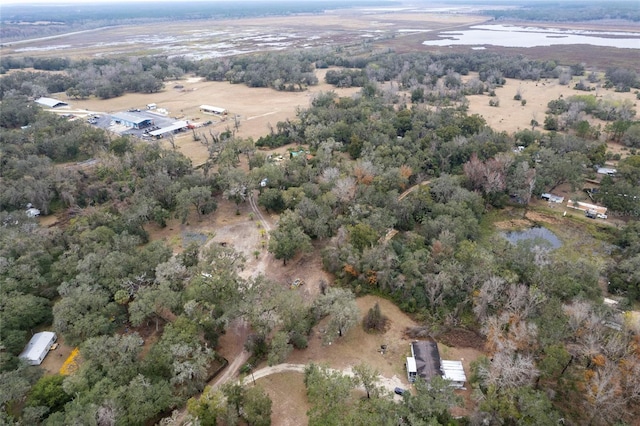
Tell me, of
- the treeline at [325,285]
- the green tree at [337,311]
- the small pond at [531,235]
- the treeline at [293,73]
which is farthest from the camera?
the treeline at [293,73]

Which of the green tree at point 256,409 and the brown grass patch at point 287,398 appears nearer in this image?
the green tree at point 256,409


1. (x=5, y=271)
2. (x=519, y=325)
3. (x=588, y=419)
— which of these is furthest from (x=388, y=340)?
(x=5, y=271)

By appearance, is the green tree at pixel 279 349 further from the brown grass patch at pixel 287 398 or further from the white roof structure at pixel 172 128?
the white roof structure at pixel 172 128

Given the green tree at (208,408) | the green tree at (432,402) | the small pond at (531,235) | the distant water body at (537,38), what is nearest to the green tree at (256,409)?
the green tree at (208,408)

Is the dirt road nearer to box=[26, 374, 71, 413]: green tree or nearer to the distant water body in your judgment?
box=[26, 374, 71, 413]: green tree

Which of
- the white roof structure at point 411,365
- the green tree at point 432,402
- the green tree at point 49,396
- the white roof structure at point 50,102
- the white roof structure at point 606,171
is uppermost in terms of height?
the white roof structure at point 50,102

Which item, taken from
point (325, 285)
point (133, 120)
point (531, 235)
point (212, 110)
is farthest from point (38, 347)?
point (212, 110)

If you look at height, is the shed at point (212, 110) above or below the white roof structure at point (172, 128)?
above
